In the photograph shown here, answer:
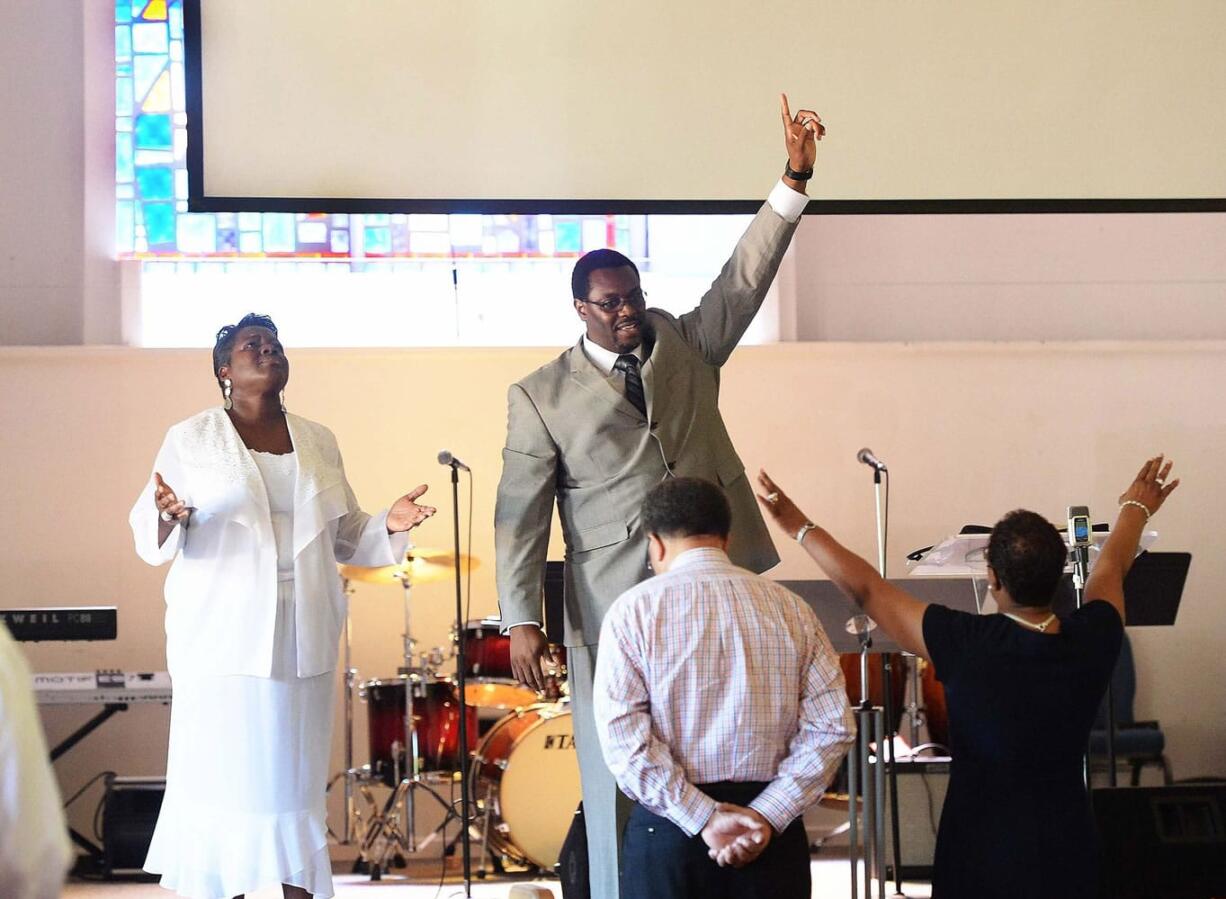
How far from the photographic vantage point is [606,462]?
12.4 feet

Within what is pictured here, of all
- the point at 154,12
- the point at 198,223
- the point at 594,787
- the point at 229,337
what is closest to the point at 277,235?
the point at 198,223

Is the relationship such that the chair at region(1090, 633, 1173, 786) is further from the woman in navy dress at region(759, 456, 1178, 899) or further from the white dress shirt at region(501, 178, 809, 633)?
the woman in navy dress at region(759, 456, 1178, 899)

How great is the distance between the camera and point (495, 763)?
6.10m

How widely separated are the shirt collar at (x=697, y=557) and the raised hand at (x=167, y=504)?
158 centimetres

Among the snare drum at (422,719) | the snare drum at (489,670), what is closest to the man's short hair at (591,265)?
the snare drum at (489,670)

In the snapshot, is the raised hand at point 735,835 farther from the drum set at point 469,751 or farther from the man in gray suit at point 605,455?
the drum set at point 469,751

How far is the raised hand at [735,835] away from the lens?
8.95 feet

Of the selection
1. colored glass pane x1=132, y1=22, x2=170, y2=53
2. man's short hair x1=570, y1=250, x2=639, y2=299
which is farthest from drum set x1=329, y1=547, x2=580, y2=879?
colored glass pane x1=132, y1=22, x2=170, y2=53

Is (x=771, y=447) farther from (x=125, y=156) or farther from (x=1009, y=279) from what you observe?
(x=125, y=156)

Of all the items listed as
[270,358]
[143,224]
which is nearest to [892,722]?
[270,358]

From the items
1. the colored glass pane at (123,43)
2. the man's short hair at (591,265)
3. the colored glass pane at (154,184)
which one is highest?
the colored glass pane at (123,43)

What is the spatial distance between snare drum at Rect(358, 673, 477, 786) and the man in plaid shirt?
12.0 ft

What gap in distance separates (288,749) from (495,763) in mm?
2237

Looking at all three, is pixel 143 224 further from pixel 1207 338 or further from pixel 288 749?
pixel 1207 338
